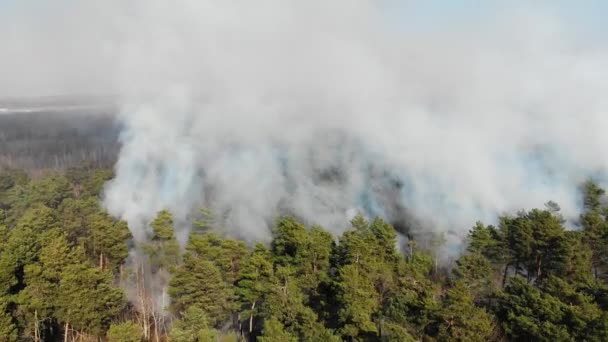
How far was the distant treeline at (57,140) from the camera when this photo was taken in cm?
5669

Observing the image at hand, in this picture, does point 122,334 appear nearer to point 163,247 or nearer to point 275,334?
point 275,334

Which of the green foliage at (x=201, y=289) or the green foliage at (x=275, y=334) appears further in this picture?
the green foliage at (x=201, y=289)

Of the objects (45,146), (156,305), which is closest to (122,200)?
(156,305)

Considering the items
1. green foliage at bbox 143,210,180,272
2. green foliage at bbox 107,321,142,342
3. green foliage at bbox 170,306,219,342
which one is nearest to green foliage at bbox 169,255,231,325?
green foliage at bbox 170,306,219,342

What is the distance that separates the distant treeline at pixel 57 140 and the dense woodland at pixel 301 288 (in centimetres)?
3440

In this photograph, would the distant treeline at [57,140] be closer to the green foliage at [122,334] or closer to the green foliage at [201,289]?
the green foliage at [201,289]

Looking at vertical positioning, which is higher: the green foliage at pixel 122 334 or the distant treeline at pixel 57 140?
the distant treeline at pixel 57 140

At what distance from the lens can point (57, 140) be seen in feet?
213

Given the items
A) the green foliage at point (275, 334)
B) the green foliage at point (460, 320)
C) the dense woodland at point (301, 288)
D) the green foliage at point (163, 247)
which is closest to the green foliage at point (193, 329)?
the dense woodland at point (301, 288)

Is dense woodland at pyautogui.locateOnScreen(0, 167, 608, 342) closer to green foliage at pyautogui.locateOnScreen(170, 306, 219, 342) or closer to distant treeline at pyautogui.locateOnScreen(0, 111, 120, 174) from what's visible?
green foliage at pyautogui.locateOnScreen(170, 306, 219, 342)

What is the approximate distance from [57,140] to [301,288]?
58.5 meters

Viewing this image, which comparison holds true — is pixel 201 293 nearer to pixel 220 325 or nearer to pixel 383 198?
pixel 220 325

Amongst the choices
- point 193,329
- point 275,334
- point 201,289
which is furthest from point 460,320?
point 201,289

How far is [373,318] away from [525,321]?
6.19 meters
